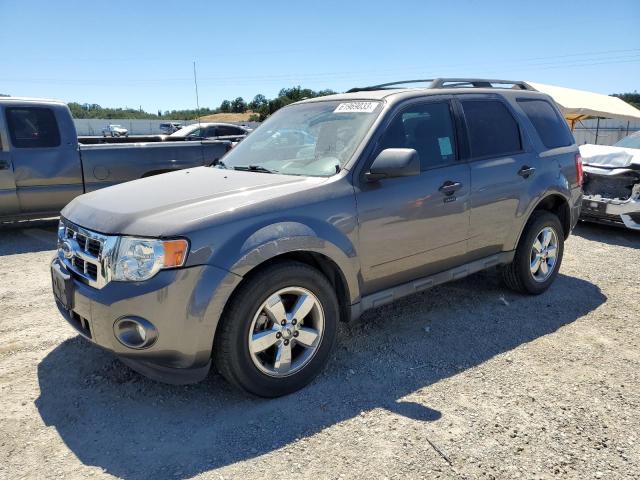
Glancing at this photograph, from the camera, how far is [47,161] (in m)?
7.03

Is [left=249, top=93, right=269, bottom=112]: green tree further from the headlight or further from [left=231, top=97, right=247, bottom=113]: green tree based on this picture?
the headlight

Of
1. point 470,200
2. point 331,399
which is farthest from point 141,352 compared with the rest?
point 470,200

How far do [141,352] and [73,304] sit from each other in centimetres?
55

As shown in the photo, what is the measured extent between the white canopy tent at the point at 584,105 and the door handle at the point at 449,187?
64.2 feet

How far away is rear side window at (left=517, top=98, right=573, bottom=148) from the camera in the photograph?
4.74 metres

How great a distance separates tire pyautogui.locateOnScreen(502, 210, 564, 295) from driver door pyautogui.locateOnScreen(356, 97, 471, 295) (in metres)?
0.86

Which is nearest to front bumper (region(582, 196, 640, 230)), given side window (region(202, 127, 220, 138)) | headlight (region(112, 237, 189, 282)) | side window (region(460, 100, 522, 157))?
side window (region(460, 100, 522, 157))

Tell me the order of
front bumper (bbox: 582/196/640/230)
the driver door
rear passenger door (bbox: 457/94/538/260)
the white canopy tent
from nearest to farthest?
1. the driver door
2. rear passenger door (bbox: 457/94/538/260)
3. front bumper (bbox: 582/196/640/230)
4. the white canopy tent

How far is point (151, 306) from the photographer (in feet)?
8.64

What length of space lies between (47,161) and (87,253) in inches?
195

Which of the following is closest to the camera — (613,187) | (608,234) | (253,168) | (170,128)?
(253,168)

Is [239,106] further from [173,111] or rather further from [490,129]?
[490,129]

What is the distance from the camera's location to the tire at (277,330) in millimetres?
2848

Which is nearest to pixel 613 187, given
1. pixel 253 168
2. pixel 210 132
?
pixel 253 168
